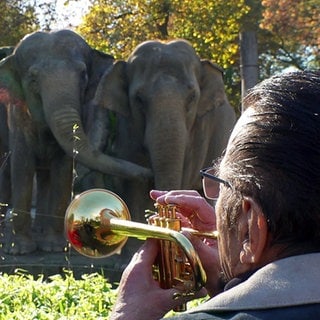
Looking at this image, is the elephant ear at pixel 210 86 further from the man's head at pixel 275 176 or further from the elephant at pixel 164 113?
the man's head at pixel 275 176

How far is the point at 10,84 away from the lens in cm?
1140

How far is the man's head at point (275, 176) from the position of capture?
1909 mm

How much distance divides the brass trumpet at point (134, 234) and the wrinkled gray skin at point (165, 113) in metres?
6.93

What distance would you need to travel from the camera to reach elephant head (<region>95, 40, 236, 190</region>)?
32.9 ft

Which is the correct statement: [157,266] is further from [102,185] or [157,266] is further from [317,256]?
[102,185]

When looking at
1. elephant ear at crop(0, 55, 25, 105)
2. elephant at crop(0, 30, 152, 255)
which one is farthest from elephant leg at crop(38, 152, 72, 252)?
elephant ear at crop(0, 55, 25, 105)

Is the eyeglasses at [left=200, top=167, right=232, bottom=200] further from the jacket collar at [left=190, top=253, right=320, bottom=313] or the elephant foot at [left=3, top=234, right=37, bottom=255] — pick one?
the elephant foot at [left=3, top=234, right=37, bottom=255]

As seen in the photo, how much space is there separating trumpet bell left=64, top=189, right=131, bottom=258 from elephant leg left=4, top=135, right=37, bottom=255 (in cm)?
780

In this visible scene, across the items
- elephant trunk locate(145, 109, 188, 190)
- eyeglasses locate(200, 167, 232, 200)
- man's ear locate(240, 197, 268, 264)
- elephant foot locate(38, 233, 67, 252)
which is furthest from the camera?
elephant foot locate(38, 233, 67, 252)

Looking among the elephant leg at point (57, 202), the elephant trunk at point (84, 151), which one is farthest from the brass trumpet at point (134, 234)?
the elephant leg at point (57, 202)

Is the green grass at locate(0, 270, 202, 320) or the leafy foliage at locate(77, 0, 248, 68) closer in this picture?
the green grass at locate(0, 270, 202, 320)

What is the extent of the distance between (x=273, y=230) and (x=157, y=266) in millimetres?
607

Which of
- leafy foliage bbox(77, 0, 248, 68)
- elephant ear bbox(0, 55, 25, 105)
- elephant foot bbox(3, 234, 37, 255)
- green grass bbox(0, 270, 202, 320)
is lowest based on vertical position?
green grass bbox(0, 270, 202, 320)

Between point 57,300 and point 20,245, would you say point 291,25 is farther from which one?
point 57,300
